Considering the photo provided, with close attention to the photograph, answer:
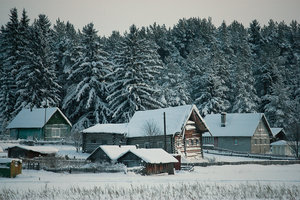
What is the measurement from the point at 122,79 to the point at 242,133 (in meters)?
23.1

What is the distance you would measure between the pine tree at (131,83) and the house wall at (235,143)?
12.7 meters

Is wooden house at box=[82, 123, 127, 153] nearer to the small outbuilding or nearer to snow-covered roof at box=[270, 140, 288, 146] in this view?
the small outbuilding

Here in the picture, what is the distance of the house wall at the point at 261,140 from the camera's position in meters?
61.8

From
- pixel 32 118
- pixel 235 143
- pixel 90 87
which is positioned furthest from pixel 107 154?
pixel 235 143

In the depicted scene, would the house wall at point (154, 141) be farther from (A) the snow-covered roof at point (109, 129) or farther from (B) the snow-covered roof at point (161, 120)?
(A) the snow-covered roof at point (109, 129)

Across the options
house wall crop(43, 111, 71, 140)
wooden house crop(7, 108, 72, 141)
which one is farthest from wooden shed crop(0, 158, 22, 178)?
house wall crop(43, 111, 71, 140)

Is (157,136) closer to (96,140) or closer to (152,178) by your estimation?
(96,140)

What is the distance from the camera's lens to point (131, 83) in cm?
6412

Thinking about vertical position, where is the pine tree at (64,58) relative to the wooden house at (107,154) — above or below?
above

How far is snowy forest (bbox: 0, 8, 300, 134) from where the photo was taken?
214ft

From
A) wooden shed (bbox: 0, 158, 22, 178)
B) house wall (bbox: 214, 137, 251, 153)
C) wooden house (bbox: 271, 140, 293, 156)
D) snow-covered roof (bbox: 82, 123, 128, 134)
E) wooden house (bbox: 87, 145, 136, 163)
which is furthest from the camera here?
wooden house (bbox: 271, 140, 293, 156)

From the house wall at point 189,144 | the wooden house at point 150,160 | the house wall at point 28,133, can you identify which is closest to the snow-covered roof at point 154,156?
the wooden house at point 150,160

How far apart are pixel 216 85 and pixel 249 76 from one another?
954cm

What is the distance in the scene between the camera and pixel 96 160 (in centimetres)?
4038
